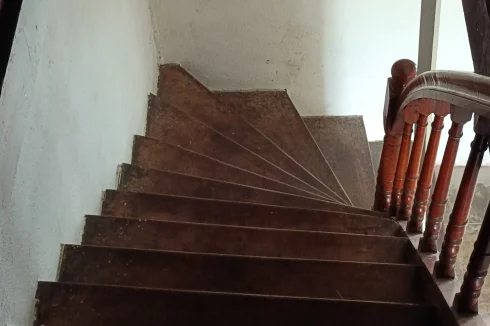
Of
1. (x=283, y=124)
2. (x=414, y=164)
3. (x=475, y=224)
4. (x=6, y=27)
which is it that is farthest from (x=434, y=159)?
(x=475, y=224)

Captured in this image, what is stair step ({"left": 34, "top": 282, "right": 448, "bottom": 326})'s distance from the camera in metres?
1.61

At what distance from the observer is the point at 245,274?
1.85 metres

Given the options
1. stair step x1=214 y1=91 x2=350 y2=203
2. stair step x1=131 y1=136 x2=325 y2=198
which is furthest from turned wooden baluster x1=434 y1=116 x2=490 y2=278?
stair step x1=214 y1=91 x2=350 y2=203

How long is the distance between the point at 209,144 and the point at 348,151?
1.11 metres

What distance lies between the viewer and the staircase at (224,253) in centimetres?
163

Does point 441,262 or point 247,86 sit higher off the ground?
point 247,86

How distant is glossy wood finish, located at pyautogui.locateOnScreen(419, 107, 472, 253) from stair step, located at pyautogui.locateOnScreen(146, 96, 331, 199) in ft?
4.28

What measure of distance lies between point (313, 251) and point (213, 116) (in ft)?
5.52

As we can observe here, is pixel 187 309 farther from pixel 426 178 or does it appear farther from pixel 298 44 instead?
pixel 298 44

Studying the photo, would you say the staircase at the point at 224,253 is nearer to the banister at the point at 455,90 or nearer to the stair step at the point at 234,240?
the stair step at the point at 234,240

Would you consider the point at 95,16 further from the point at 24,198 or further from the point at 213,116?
the point at 213,116

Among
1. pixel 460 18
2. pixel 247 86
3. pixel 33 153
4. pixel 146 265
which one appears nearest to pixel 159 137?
pixel 247 86

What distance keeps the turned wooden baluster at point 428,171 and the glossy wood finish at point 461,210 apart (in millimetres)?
228

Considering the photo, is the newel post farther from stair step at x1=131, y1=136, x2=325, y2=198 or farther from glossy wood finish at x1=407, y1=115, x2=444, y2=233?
stair step at x1=131, y1=136, x2=325, y2=198
